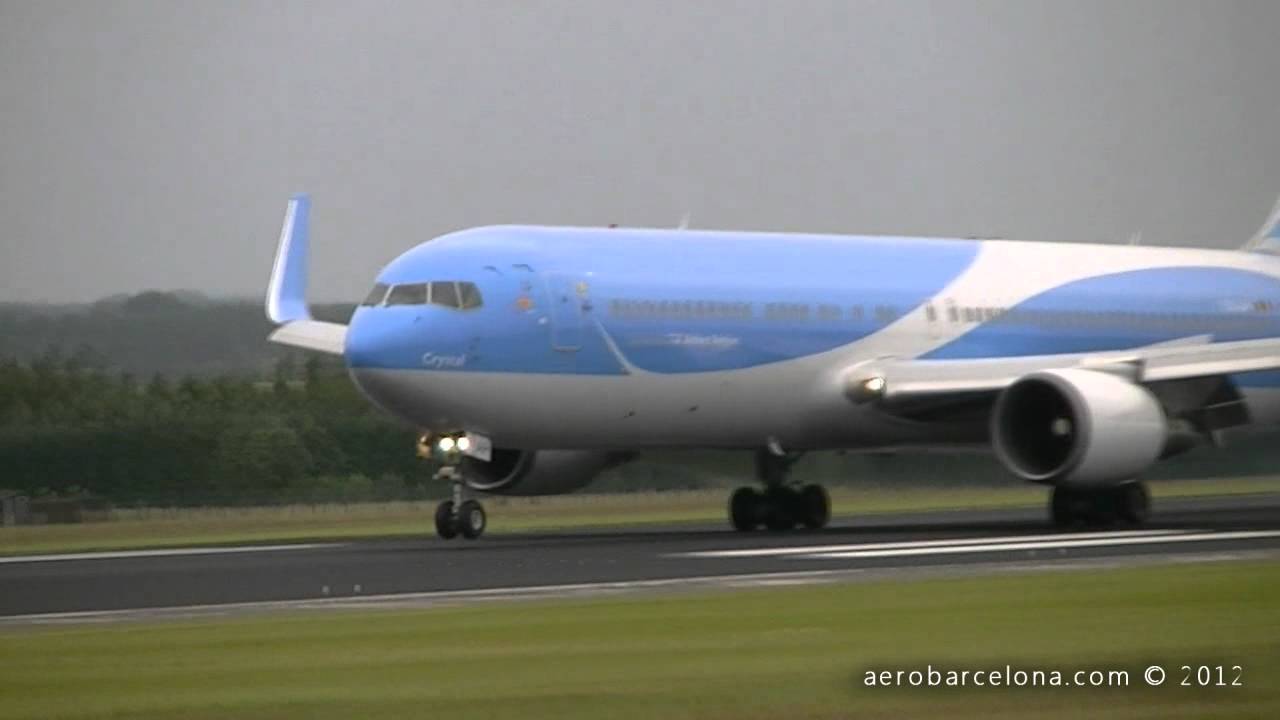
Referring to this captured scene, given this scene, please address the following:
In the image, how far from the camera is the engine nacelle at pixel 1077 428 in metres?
31.3

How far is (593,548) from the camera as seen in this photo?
2872 centimetres

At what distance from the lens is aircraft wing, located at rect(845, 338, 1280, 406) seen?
32.5 m

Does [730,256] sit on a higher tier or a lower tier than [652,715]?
higher

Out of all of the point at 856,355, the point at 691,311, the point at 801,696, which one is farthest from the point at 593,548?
the point at 801,696

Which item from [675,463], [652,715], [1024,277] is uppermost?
[1024,277]

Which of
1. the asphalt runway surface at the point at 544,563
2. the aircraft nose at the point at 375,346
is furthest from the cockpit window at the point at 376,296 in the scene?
the asphalt runway surface at the point at 544,563

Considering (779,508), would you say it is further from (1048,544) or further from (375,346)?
(1048,544)

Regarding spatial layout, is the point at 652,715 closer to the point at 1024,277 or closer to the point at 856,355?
the point at 856,355

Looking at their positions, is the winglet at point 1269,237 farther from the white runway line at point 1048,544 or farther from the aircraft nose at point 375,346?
the aircraft nose at point 375,346

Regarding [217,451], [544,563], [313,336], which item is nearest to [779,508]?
[313,336]

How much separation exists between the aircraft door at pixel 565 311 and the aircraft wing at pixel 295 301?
3806mm

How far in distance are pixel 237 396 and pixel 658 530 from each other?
1894 cm

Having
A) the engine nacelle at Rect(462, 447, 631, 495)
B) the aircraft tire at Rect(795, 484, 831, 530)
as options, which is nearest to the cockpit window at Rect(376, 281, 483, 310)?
the engine nacelle at Rect(462, 447, 631, 495)

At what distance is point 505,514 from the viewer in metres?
41.0
